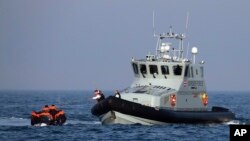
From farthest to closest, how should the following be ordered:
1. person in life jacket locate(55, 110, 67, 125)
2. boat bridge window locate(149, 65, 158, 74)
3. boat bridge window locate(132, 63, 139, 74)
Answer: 1. boat bridge window locate(132, 63, 139, 74)
2. boat bridge window locate(149, 65, 158, 74)
3. person in life jacket locate(55, 110, 67, 125)

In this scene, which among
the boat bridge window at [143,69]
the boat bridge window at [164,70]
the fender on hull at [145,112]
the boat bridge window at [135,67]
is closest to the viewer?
the fender on hull at [145,112]

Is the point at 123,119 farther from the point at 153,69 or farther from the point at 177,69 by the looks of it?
the point at 177,69

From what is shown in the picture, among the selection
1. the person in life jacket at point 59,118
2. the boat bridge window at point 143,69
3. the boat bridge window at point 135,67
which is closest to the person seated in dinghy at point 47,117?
the person in life jacket at point 59,118

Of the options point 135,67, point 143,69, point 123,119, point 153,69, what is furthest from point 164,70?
point 123,119

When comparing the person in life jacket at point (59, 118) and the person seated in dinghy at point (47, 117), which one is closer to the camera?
the person seated in dinghy at point (47, 117)

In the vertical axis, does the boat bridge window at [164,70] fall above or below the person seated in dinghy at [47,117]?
above

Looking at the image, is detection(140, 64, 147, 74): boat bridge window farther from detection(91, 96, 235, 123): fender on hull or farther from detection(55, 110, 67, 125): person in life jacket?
detection(55, 110, 67, 125): person in life jacket

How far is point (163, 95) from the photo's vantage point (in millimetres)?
49750

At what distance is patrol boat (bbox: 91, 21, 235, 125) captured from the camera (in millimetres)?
48406

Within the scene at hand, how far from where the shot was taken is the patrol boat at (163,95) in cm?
4841

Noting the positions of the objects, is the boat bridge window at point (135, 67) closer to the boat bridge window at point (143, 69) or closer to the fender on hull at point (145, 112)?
the boat bridge window at point (143, 69)

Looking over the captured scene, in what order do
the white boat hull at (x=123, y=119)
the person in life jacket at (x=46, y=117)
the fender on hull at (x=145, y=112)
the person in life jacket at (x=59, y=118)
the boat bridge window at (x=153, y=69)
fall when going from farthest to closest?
the boat bridge window at (x=153, y=69) → the person in life jacket at (x=59, y=118) → the person in life jacket at (x=46, y=117) → the white boat hull at (x=123, y=119) → the fender on hull at (x=145, y=112)

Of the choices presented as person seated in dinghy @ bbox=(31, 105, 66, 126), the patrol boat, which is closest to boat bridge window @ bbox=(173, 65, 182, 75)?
the patrol boat

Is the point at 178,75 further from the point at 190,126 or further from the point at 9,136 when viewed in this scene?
the point at 9,136
